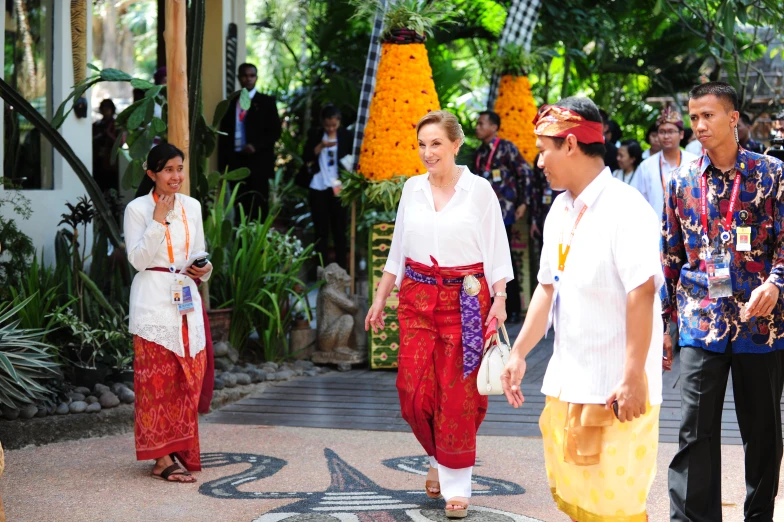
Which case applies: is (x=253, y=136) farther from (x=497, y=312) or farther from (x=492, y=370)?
(x=492, y=370)

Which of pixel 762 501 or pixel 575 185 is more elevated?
pixel 575 185

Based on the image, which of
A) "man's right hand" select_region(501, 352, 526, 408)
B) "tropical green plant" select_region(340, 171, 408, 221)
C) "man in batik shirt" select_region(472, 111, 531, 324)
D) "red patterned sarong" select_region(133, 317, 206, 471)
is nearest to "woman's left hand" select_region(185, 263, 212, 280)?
"red patterned sarong" select_region(133, 317, 206, 471)

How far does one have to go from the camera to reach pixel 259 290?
27.4 feet

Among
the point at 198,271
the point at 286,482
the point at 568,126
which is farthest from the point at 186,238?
the point at 568,126

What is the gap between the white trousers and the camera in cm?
486

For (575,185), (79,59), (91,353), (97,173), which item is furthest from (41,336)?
(97,173)

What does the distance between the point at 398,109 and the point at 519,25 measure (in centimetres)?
426

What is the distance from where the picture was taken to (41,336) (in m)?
6.84

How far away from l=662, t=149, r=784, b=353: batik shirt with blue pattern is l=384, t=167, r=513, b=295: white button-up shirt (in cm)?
103

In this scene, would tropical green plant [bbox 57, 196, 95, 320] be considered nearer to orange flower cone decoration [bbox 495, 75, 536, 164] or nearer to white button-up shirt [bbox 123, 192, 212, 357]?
white button-up shirt [bbox 123, 192, 212, 357]

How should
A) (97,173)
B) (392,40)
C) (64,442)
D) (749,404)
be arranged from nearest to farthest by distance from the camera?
(749,404) < (64,442) < (392,40) < (97,173)

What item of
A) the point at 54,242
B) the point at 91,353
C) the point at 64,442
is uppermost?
the point at 54,242

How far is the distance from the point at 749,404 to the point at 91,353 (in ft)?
14.9

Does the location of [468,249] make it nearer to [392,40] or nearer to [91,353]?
[91,353]
